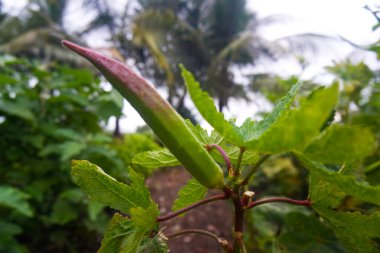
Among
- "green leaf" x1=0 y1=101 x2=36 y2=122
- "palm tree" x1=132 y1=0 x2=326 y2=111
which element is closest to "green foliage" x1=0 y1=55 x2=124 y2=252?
"green leaf" x1=0 y1=101 x2=36 y2=122

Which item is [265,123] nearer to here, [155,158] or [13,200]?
[155,158]

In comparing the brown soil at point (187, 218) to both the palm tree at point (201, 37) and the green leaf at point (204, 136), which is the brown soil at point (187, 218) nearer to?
the green leaf at point (204, 136)

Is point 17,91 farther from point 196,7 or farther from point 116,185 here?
point 196,7

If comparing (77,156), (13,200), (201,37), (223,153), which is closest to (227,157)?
(223,153)

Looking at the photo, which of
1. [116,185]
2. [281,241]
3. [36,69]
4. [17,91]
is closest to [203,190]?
[116,185]

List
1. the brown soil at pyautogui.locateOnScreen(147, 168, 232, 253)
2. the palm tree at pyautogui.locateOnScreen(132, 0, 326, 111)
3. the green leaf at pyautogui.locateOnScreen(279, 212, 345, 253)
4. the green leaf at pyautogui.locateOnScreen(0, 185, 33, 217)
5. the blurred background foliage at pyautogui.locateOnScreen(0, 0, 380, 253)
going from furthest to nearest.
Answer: the palm tree at pyautogui.locateOnScreen(132, 0, 326, 111), the brown soil at pyautogui.locateOnScreen(147, 168, 232, 253), the green leaf at pyautogui.locateOnScreen(0, 185, 33, 217), the blurred background foliage at pyautogui.locateOnScreen(0, 0, 380, 253), the green leaf at pyautogui.locateOnScreen(279, 212, 345, 253)

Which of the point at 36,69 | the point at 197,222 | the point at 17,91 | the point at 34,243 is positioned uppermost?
the point at 36,69

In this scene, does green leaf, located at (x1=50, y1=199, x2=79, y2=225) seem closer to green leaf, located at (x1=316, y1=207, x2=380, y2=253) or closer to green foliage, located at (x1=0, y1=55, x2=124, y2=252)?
green foliage, located at (x1=0, y1=55, x2=124, y2=252)
